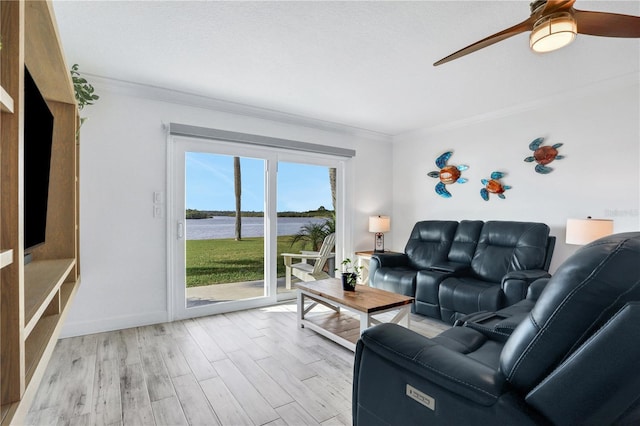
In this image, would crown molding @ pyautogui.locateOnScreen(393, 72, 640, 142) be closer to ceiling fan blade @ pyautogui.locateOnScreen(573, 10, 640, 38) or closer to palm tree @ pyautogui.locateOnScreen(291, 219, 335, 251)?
ceiling fan blade @ pyautogui.locateOnScreen(573, 10, 640, 38)

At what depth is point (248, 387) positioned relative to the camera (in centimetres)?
218

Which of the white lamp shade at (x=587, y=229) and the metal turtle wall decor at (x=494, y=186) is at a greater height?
the metal turtle wall decor at (x=494, y=186)

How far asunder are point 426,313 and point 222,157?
2.86 m

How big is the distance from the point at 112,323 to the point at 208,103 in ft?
8.05

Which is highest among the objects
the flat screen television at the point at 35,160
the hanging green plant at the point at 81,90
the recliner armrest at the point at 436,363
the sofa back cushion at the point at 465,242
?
the hanging green plant at the point at 81,90

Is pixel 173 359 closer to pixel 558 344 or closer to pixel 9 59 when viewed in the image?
pixel 9 59

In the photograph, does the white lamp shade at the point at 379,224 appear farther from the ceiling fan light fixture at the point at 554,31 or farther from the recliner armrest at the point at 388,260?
the ceiling fan light fixture at the point at 554,31

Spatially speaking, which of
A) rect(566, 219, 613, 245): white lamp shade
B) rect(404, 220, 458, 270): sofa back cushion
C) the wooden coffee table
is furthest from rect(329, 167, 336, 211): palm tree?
rect(566, 219, 613, 245): white lamp shade

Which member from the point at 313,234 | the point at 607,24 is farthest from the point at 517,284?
the point at 313,234

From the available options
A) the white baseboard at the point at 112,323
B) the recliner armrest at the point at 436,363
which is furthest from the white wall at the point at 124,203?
the recliner armrest at the point at 436,363

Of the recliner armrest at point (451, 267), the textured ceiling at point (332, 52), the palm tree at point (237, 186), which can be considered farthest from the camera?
the palm tree at point (237, 186)

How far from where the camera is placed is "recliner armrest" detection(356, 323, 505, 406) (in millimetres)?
1041

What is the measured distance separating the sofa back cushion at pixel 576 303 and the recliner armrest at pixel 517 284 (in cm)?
210

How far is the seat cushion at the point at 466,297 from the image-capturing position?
295 centimetres
